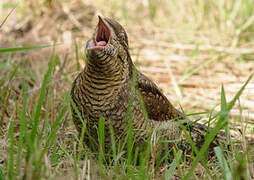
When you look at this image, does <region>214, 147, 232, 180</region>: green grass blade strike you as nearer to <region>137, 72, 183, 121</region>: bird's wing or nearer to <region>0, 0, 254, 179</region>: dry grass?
<region>137, 72, 183, 121</region>: bird's wing

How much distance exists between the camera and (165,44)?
5.74 metres

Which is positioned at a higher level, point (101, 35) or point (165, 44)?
point (165, 44)

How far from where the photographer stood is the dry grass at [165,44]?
4.29 metres

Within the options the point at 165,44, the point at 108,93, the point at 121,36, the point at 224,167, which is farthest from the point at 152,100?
the point at 165,44

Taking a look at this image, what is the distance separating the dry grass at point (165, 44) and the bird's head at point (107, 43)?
0.95 meters

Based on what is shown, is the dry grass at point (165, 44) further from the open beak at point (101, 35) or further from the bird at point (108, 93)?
the open beak at point (101, 35)

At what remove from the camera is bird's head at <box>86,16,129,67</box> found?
7.73ft

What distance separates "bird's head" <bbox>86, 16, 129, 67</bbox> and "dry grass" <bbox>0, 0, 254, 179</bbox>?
95cm

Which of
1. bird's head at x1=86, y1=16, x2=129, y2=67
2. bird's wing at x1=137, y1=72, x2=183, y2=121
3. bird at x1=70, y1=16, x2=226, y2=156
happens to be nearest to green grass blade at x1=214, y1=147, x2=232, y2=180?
bird at x1=70, y1=16, x2=226, y2=156

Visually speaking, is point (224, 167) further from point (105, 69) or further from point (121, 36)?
point (121, 36)

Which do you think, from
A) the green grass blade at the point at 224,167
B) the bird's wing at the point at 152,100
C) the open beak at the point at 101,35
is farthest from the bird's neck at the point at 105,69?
the green grass blade at the point at 224,167

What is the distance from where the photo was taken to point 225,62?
17.5 ft

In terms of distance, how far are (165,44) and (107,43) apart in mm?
3366

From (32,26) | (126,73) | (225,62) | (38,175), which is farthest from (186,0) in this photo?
(38,175)
